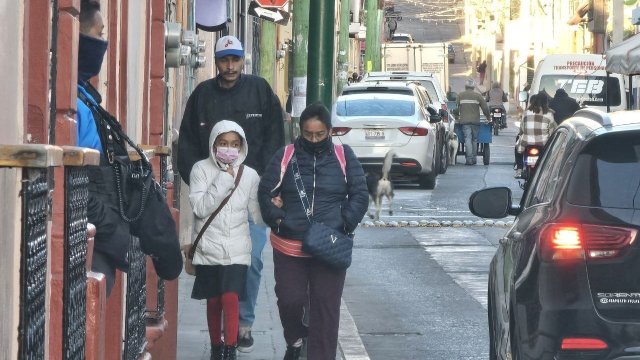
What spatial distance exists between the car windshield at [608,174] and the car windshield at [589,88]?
27.6 metres

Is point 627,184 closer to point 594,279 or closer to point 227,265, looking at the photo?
point 594,279

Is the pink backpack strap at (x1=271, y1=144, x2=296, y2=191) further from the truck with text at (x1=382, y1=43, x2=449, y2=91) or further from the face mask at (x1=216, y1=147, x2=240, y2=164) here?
the truck with text at (x1=382, y1=43, x2=449, y2=91)

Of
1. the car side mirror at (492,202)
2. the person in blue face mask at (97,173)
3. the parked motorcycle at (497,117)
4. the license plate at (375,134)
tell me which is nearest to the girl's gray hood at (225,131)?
the car side mirror at (492,202)

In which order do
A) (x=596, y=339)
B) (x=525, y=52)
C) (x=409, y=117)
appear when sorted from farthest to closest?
(x=525, y=52), (x=409, y=117), (x=596, y=339)

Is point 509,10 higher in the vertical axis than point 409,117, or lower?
higher

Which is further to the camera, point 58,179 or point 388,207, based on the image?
point 388,207

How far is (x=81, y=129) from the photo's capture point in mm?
6668

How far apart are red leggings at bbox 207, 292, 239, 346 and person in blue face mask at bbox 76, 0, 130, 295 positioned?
2.64m

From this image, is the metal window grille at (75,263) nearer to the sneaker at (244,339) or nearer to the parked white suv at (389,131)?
the sneaker at (244,339)

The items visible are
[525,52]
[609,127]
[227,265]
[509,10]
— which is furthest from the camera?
[509,10]

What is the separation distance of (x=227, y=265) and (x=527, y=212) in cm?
258

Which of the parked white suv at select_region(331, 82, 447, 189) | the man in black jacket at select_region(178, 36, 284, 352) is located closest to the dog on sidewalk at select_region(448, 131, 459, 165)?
the parked white suv at select_region(331, 82, 447, 189)

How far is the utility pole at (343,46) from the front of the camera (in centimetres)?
4344

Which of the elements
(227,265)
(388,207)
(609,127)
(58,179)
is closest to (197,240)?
(227,265)
